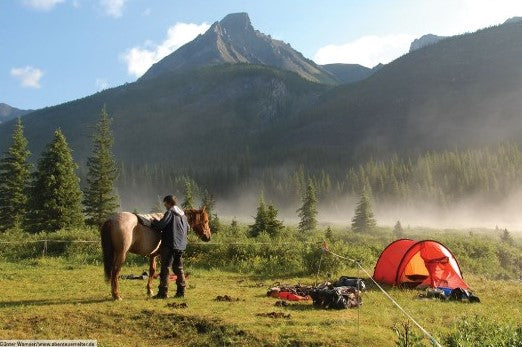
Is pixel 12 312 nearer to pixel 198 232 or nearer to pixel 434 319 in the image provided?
pixel 198 232

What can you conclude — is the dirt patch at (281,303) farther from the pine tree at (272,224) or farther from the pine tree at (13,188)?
the pine tree at (13,188)

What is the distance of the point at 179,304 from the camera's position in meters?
13.2

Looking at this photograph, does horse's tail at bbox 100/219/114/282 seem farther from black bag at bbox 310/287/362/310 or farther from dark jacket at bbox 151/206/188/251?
black bag at bbox 310/287/362/310

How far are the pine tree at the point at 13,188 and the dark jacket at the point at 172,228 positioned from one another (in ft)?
128

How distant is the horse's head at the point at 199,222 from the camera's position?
1669 centimetres

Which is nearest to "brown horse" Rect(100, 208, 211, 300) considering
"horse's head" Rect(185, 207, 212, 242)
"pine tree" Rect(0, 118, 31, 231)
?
"horse's head" Rect(185, 207, 212, 242)

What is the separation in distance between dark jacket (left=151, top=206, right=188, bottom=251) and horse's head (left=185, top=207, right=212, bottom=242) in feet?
6.35

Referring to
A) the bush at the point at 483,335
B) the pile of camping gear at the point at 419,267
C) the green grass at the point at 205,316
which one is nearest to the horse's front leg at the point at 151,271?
the green grass at the point at 205,316

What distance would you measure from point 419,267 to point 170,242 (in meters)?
11.9

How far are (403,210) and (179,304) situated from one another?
14317cm

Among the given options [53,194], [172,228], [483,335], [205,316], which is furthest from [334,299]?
[53,194]

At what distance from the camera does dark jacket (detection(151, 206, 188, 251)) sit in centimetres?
1441

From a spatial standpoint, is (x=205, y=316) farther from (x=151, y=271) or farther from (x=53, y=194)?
(x=53, y=194)

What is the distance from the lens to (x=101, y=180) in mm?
50625
